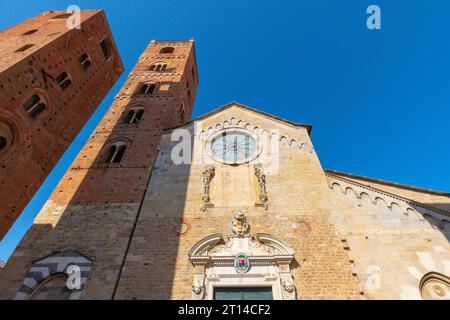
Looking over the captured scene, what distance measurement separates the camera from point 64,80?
13742 millimetres

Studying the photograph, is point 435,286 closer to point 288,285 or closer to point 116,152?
point 288,285

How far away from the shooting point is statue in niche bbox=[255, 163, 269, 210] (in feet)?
32.6

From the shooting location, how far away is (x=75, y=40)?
14375mm

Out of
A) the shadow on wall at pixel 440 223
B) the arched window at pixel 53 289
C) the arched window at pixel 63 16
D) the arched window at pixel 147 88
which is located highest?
the arched window at pixel 63 16

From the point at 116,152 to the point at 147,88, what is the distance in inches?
283

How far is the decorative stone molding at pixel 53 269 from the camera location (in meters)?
7.51

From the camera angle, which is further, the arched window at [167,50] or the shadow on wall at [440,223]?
the arched window at [167,50]

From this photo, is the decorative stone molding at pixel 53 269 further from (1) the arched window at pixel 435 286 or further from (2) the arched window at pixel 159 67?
(2) the arched window at pixel 159 67

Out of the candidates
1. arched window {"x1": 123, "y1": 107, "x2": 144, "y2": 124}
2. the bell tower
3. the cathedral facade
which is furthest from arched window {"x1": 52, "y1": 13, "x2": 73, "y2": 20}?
the cathedral facade

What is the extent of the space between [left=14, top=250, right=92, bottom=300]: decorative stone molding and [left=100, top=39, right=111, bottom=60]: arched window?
1469 centimetres

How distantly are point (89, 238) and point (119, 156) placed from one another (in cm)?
505

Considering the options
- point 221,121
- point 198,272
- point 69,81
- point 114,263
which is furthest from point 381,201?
point 69,81

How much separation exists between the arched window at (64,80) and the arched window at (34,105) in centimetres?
172

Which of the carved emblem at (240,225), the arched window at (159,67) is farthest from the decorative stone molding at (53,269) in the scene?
the arched window at (159,67)
